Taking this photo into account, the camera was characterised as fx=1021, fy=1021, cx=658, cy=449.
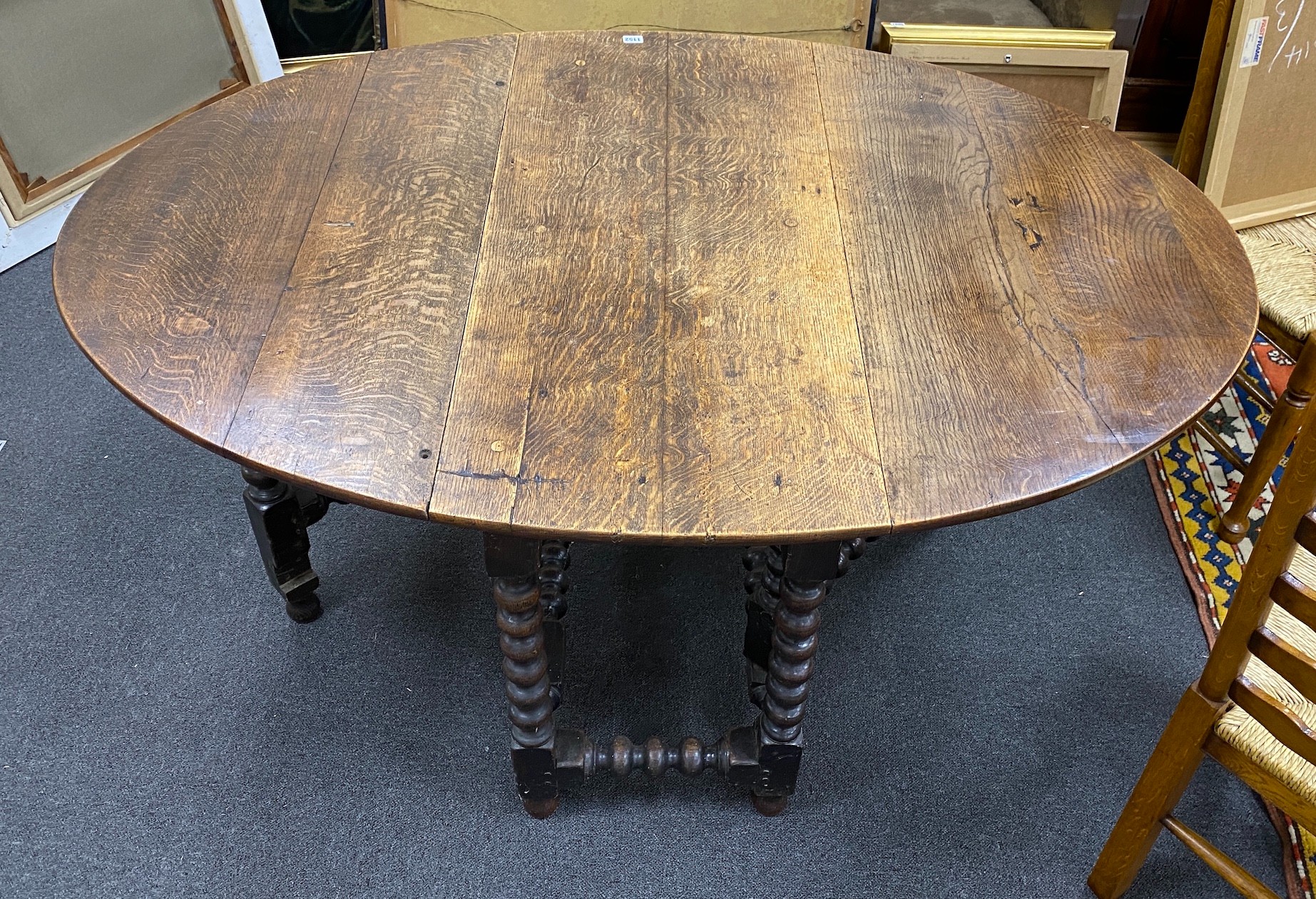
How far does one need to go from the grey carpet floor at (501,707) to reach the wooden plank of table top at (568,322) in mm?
745

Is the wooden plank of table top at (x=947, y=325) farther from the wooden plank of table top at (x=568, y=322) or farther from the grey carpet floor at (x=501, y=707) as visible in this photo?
the grey carpet floor at (x=501, y=707)

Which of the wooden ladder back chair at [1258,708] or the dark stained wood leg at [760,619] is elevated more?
the wooden ladder back chair at [1258,708]

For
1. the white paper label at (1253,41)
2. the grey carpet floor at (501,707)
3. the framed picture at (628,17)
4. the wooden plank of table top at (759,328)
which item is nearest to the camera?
the wooden plank of table top at (759,328)

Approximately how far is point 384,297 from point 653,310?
307 mm

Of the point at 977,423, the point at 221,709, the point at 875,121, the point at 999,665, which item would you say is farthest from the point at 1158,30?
the point at 221,709

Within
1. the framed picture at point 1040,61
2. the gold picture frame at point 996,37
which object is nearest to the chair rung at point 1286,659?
the framed picture at point 1040,61

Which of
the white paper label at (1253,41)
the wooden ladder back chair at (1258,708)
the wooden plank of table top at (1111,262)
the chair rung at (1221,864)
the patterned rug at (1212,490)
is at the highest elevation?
the wooden plank of table top at (1111,262)

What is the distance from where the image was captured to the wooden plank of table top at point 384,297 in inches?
38.7

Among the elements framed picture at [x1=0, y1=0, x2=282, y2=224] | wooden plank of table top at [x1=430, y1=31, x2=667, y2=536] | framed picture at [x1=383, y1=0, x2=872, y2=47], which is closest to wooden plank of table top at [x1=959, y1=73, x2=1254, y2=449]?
wooden plank of table top at [x1=430, y1=31, x2=667, y2=536]

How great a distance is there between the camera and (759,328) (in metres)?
1.13

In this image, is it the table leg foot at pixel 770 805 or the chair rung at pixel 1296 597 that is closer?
the chair rung at pixel 1296 597

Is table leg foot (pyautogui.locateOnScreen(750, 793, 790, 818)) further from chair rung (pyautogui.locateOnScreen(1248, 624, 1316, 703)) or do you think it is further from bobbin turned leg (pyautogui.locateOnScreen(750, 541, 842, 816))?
chair rung (pyautogui.locateOnScreen(1248, 624, 1316, 703))

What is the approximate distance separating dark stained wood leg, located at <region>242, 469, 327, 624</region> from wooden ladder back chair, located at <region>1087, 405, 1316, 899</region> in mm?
1242

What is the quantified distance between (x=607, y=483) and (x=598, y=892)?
29.5 inches
